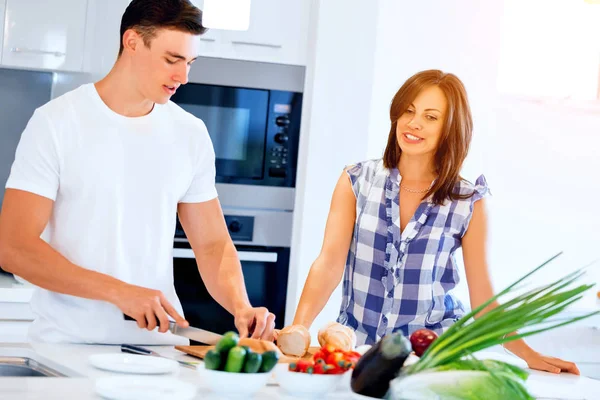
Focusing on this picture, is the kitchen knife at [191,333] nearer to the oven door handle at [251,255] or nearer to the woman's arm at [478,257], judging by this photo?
A: the woman's arm at [478,257]

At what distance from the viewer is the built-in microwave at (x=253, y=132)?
11.0 ft

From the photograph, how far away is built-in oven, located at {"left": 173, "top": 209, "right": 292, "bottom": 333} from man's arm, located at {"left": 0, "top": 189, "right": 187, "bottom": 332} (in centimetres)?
143

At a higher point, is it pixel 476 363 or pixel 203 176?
pixel 203 176

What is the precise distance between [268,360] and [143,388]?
22 centimetres

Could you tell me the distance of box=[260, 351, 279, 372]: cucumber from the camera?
151 cm

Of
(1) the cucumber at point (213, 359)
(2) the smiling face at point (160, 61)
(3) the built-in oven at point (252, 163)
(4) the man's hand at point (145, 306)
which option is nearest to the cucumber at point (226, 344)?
(1) the cucumber at point (213, 359)

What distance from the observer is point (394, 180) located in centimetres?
245

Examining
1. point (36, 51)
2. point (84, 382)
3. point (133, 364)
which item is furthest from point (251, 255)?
point (84, 382)

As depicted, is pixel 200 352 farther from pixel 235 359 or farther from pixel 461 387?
pixel 461 387

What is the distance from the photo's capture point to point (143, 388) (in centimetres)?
148

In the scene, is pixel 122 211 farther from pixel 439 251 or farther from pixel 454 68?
pixel 454 68

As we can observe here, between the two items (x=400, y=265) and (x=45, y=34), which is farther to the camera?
(x=45, y=34)

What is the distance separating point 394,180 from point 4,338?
1473 mm

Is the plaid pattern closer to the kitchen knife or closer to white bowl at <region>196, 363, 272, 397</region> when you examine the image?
the kitchen knife
